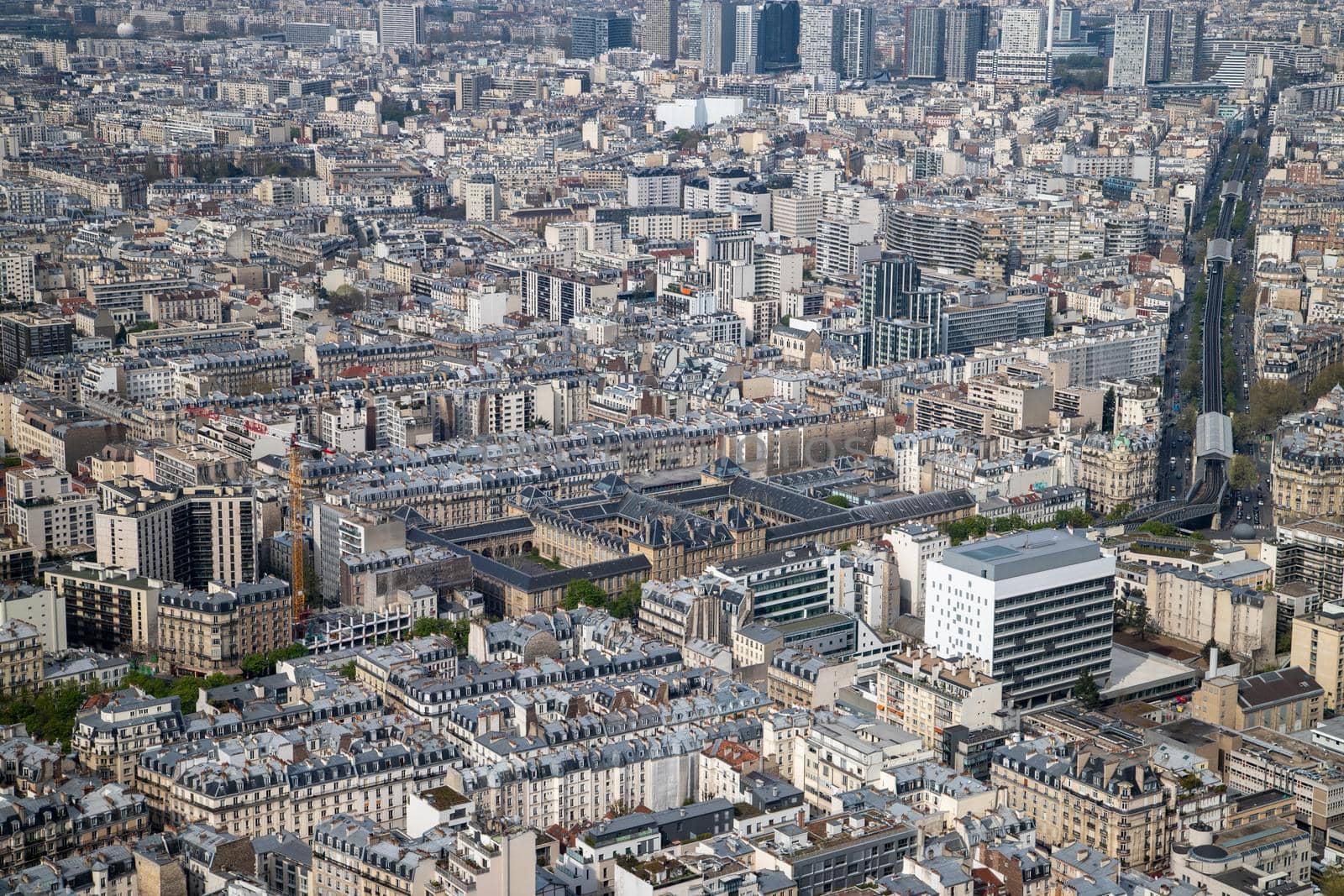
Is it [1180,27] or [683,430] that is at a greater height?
[1180,27]

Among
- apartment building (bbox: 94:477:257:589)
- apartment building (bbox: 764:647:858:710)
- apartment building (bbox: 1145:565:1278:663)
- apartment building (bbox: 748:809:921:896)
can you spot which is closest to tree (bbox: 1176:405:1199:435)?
apartment building (bbox: 1145:565:1278:663)

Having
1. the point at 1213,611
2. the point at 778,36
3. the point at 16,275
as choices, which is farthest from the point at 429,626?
the point at 778,36

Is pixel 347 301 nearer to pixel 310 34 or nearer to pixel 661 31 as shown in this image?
pixel 661 31

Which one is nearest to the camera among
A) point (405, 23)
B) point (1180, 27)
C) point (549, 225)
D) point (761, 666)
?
point (761, 666)

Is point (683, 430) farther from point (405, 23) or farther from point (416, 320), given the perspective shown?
point (405, 23)

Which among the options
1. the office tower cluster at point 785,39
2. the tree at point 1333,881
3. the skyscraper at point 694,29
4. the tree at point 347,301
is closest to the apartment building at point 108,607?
the tree at point 1333,881

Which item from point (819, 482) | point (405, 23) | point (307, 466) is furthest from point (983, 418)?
point (405, 23)

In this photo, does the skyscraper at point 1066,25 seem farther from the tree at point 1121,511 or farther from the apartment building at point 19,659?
the apartment building at point 19,659
